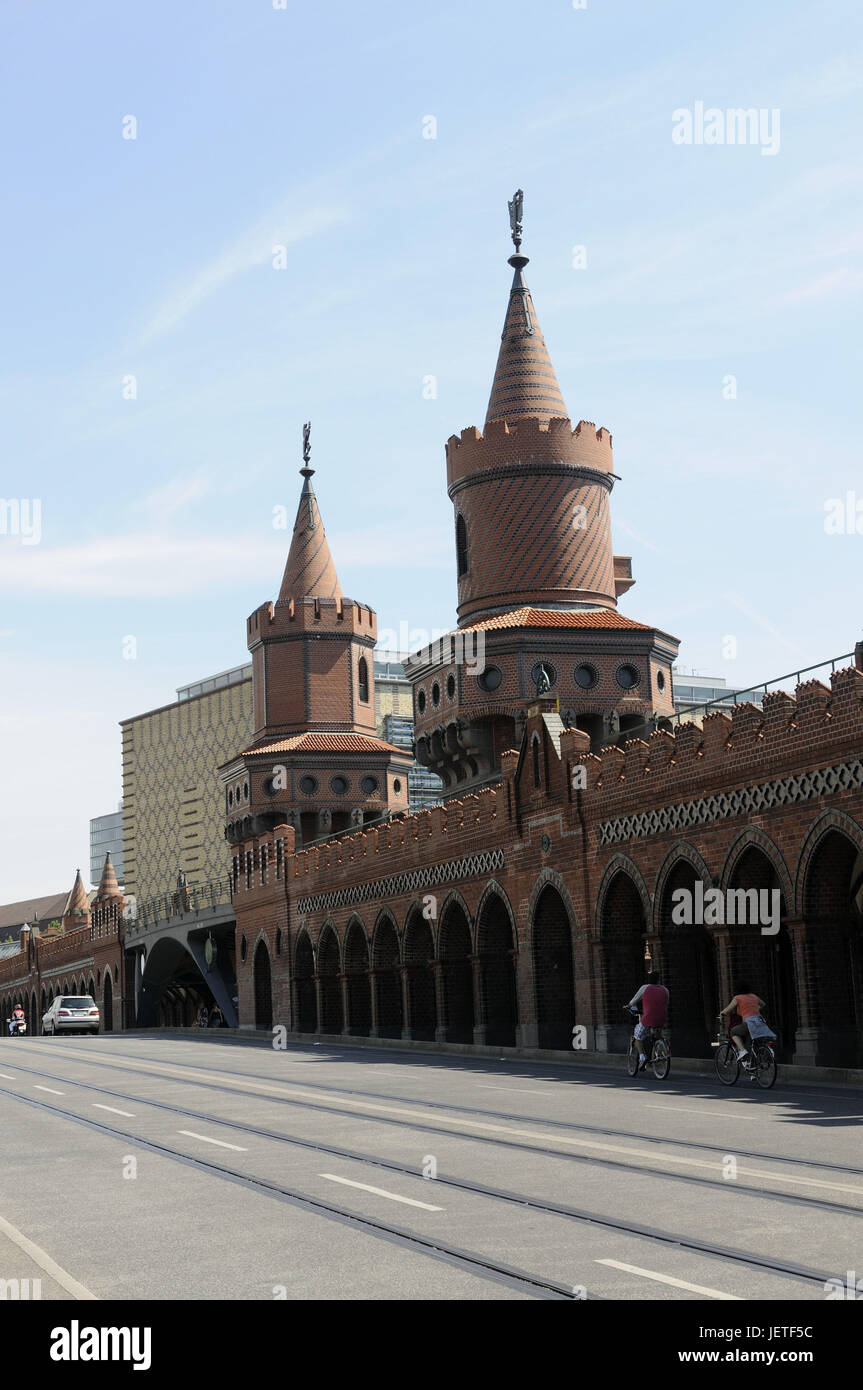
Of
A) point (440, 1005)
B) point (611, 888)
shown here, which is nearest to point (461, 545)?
point (440, 1005)

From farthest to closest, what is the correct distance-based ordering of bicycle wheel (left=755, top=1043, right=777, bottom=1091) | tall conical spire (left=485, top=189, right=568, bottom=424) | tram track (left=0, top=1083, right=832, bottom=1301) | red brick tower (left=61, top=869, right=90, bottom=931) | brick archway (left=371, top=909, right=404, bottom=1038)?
red brick tower (left=61, top=869, right=90, bottom=931)
tall conical spire (left=485, top=189, right=568, bottom=424)
brick archway (left=371, top=909, right=404, bottom=1038)
bicycle wheel (left=755, top=1043, right=777, bottom=1091)
tram track (left=0, top=1083, right=832, bottom=1301)

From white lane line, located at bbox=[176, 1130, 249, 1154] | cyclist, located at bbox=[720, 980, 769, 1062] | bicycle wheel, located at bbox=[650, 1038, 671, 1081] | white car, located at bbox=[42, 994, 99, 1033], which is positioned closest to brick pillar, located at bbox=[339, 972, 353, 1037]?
white car, located at bbox=[42, 994, 99, 1033]

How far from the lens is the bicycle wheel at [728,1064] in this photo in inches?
897

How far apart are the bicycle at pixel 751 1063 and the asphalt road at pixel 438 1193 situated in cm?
26

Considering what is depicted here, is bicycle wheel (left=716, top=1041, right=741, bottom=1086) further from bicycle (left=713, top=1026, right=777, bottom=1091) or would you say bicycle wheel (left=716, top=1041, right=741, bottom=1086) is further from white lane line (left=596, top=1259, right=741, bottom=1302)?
white lane line (left=596, top=1259, right=741, bottom=1302)

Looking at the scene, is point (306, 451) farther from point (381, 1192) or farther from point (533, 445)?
point (381, 1192)

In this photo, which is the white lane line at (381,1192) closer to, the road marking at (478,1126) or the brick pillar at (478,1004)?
the road marking at (478,1126)

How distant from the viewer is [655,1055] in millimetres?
24953

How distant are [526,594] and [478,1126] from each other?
1307 inches

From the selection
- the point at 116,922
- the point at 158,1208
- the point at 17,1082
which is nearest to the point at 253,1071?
the point at 17,1082

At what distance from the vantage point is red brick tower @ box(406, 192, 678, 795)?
4747 centimetres

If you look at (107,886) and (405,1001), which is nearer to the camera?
(405,1001)

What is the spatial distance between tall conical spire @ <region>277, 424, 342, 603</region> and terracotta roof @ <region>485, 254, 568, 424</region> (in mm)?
16390
